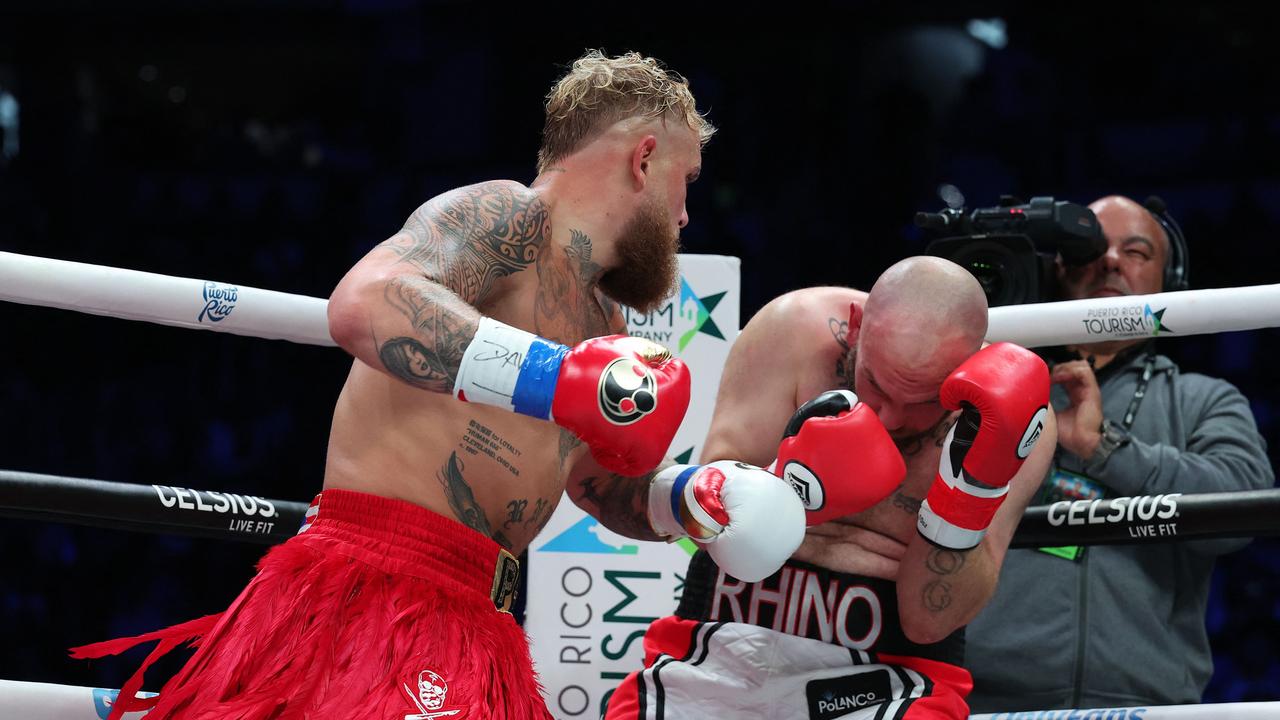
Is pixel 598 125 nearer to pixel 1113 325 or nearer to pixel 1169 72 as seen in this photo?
pixel 1113 325

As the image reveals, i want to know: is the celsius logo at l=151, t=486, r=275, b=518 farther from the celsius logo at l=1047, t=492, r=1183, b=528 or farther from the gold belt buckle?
the celsius logo at l=1047, t=492, r=1183, b=528

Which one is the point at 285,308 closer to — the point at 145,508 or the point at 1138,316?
the point at 145,508

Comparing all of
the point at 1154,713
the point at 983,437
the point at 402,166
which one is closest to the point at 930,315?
the point at 983,437

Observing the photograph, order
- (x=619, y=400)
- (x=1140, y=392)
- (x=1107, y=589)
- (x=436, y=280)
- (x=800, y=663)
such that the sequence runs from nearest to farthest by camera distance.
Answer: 1. (x=619, y=400)
2. (x=436, y=280)
3. (x=800, y=663)
4. (x=1107, y=589)
5. (x=1140, y=392)

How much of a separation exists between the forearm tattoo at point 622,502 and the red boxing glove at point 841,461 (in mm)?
224

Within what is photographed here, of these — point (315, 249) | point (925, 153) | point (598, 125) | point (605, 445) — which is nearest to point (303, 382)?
point (315, 249)

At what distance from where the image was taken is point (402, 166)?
6355 millimetres

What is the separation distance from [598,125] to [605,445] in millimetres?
543

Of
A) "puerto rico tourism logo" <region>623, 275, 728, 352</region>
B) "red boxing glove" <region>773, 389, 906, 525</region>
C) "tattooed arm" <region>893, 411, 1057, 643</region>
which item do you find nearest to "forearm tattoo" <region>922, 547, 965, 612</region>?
"tattooed arm" <region>893, 411, 1057, 643</region>

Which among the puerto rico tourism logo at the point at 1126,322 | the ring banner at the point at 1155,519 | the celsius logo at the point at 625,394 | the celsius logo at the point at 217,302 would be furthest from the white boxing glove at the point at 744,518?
the celsius logo at the point at 217,302

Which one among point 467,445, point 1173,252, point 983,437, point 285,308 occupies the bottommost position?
point 467,445

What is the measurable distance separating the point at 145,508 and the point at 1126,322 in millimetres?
1389

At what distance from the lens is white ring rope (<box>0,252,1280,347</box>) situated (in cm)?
157

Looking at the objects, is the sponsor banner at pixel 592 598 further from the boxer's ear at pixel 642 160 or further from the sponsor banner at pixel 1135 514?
the sponsor banner at pixel 1135 514
